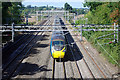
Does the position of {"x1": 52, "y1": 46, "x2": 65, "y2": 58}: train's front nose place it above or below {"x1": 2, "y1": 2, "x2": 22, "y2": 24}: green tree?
below

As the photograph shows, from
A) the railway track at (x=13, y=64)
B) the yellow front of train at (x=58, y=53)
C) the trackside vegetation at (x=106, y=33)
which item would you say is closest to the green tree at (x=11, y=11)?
the railway track at (x=13, y=64)

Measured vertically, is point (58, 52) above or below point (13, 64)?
above

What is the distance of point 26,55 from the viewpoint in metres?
17.8

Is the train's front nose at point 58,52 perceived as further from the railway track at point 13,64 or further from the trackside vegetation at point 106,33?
the trackside vegetation at point 106,33

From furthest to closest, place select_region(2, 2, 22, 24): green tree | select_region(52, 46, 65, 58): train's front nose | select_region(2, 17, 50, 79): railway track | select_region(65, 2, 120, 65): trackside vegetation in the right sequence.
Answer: select_region(2, 2, 22, 24): green tree
select_region(65, 2, 120, 65): trackside vegetation
select_region(52, 46, 65, 58): train's front nose
select_region(2, 17, 50, 79): railway track

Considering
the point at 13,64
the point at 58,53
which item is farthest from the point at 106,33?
the point at 13,64

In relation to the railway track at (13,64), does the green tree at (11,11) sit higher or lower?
higher

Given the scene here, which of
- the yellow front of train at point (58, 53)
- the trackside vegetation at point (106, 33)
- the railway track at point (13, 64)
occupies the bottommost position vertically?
the railway track at point (13, 64)

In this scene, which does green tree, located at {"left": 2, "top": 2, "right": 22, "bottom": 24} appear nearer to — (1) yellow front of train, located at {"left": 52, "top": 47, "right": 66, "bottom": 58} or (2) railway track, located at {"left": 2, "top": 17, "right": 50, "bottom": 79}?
(2) railway track, located at {"left": 2, "top": 17, "right": 50, "bottom": 79}

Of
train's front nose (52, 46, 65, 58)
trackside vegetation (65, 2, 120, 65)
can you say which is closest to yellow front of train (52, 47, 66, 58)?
train's front nose (52, 46, 65, 58)

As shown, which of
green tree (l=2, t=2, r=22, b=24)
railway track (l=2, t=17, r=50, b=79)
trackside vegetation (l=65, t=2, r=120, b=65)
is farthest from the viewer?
green tree (l=2, t=2, r=22, b=24)

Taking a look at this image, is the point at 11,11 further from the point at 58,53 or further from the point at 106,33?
the point at 58,53

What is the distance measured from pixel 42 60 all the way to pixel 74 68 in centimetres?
355

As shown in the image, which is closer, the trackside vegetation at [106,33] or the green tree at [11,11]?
the trackside vegetation at [106,33]
